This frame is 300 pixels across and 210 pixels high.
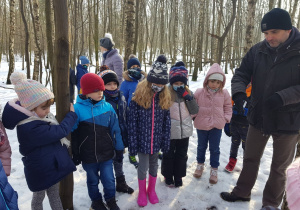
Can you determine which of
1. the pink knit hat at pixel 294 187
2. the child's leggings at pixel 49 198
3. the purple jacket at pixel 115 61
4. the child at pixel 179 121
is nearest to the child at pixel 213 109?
the child at pixel 179 121

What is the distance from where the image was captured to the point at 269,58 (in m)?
2.04

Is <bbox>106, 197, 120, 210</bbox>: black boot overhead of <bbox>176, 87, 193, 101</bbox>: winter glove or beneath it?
beneath

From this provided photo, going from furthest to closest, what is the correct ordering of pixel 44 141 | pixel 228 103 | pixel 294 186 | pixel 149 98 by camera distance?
1. pixel 228 103
2. pixel 149 98
3. pixel 44 141
4. pixel 294 186

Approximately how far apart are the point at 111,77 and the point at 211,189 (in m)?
1.98

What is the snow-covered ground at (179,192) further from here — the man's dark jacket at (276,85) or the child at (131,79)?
the child at (131,79)

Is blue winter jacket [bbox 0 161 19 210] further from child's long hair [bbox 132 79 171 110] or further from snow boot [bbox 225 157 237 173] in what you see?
snow boot [bbox 225 157 237 173]

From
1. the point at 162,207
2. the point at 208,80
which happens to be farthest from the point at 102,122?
the point at 208,80

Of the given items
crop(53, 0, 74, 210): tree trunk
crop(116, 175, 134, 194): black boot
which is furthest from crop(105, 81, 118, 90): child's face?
crop(116, 175, 134, 194): black boot

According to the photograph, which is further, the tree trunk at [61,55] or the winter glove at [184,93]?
the winter glove at [184,93]

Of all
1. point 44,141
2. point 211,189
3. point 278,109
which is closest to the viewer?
point 44,141

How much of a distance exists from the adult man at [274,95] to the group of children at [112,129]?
58cm

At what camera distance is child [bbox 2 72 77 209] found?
161 centimetres

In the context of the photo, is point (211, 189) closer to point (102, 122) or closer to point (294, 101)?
point (294, 101)

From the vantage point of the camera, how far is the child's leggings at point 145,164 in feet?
7.87
